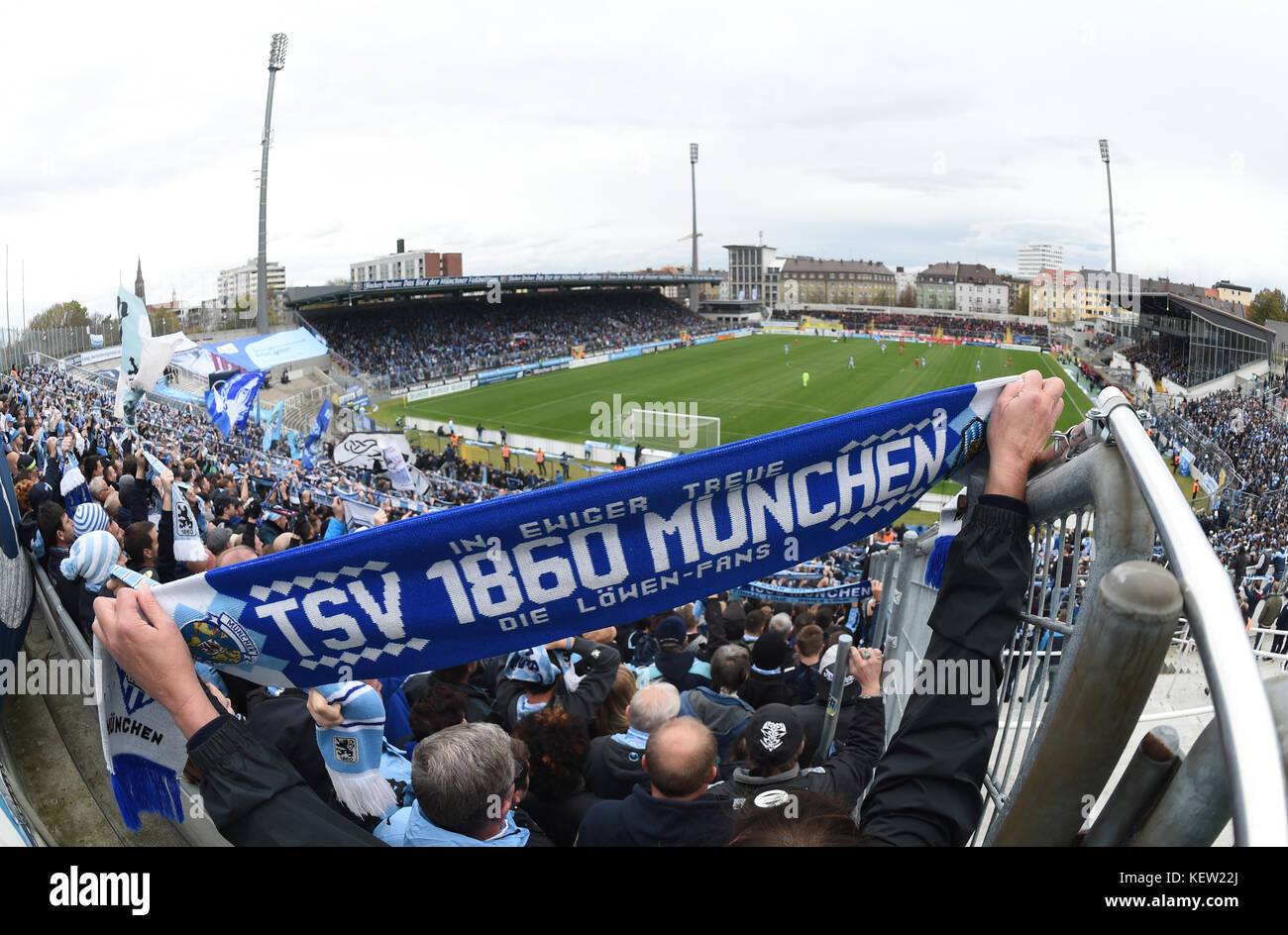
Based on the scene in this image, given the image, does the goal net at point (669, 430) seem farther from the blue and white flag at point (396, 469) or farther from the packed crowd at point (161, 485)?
the blue and white flag at point (396, 469)

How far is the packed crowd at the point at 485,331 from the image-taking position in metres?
53.8

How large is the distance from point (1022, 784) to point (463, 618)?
1.51m

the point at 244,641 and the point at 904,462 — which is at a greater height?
the point at 904,462

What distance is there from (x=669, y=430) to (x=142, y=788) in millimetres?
34091

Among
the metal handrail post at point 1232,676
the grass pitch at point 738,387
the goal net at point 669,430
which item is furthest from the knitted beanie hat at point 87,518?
the goal net at point 669,430

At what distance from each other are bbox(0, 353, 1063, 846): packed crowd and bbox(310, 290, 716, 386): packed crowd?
44151mm

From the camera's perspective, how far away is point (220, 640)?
2412 mm

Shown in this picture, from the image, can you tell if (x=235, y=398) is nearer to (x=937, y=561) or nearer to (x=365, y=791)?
(x=365, y=791)

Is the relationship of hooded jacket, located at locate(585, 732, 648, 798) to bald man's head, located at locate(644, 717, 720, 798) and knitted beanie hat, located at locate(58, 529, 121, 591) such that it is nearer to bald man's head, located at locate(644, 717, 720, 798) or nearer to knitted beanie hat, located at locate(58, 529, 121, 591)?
bald man's head, located at locate(644, 717, 720, 798)

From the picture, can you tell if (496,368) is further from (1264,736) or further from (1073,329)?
(1073,329)

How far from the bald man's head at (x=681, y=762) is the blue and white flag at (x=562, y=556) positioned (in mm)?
624
